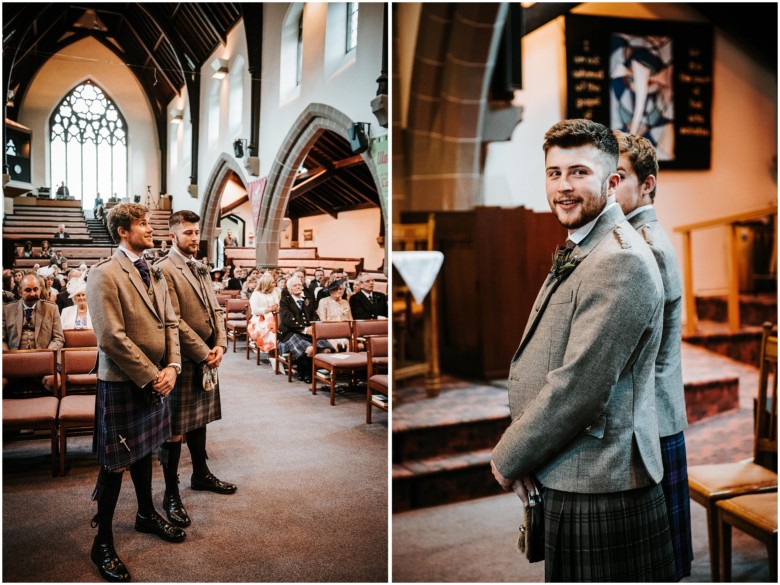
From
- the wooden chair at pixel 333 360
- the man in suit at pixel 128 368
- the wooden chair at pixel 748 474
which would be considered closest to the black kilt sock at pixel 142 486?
the man in suit at pixel 128 368

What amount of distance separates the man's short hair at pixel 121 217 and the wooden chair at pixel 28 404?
0.52m

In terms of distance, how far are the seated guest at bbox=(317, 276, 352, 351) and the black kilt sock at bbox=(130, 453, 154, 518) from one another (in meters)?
0.93

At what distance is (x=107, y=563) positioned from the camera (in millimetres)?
2336

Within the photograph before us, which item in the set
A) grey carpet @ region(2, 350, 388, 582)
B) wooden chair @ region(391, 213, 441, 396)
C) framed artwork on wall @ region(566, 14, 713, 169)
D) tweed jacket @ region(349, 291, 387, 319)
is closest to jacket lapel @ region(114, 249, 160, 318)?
grey carpet @ region(2, 350, 388, 582)

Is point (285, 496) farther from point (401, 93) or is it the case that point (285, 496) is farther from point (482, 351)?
point (401, 93)

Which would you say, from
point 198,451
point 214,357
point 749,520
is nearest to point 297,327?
point 214,357

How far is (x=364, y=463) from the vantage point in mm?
2730

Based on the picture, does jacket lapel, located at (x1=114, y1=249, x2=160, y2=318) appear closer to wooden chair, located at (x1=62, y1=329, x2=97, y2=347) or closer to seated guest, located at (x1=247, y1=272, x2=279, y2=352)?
wooden chair, located at (x1=62, y1=329, x2=97, y2=347)

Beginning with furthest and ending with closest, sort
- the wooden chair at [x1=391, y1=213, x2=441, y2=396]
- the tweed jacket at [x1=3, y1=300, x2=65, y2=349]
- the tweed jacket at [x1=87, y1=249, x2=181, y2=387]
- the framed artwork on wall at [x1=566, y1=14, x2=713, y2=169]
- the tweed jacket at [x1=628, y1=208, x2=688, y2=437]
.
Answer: the framed artwork on wall at [x1=566, y1=14, x2=713, y2=169] → the wooden chair at [x1=391, y1=213, x2=441, y2=396] → the tweed jacket at [x1=3, y1=300, x2=65, y2=349] → the tweed jacket at [x1=87, y1=249, x2=181, y2=387] → the tweed jacket at [x1=628, y1=208, x2=688, y2=437]

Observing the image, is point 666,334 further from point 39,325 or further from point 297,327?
point 39,325

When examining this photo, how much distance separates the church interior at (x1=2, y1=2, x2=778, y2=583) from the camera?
2.45 metres

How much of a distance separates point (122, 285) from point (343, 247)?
3.10 ft

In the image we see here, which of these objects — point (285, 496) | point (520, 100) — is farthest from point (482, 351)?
point (520, 100)

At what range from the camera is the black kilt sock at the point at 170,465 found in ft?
8.14
